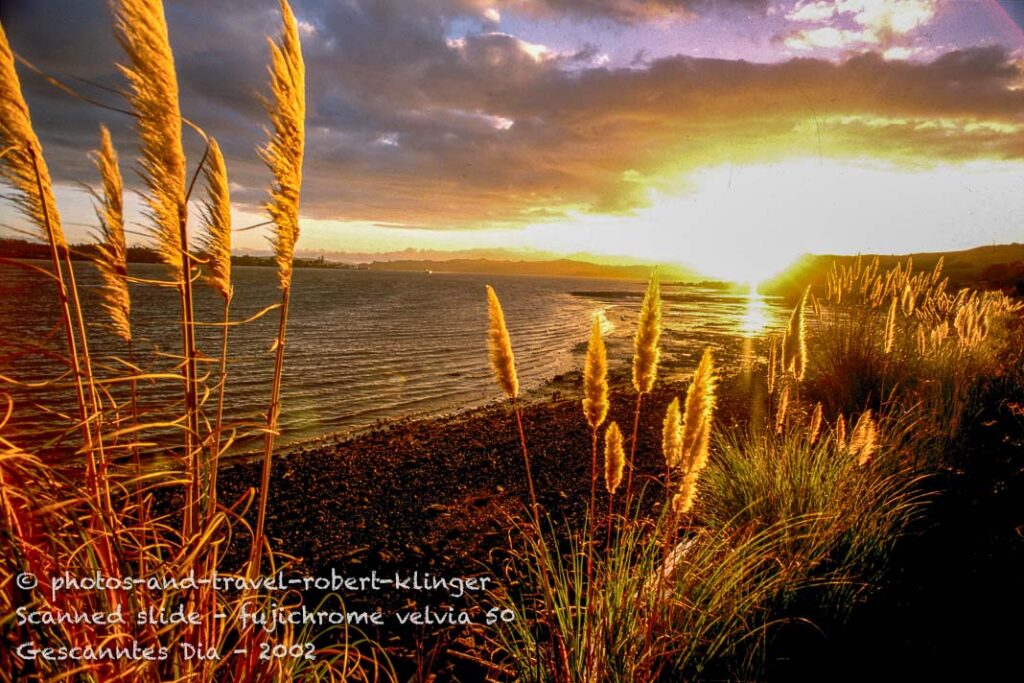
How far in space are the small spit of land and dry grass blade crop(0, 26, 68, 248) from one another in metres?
2.19

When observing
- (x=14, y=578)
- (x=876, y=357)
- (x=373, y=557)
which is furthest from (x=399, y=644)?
(x=876, y=357)

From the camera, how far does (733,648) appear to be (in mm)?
2580

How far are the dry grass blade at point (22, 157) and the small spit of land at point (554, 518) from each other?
86.2 inches

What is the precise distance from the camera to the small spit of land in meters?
2.96

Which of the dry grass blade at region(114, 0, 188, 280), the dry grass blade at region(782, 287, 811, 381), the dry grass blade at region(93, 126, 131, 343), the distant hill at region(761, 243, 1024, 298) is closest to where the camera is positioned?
the dry grass blade at region(114, 0, 188, 280)

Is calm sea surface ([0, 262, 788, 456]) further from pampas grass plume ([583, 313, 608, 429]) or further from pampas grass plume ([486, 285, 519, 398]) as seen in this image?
pampas grass plume ([583, 313, 608, 429])

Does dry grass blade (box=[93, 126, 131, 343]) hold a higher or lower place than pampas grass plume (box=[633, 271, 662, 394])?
higher

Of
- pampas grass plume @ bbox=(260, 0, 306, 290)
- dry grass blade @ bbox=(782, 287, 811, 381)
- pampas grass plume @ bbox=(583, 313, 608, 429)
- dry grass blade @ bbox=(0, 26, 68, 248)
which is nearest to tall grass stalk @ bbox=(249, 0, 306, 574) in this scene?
pampas grass plume @ bbox=(260, 0, 306, 290)

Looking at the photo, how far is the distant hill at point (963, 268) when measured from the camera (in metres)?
30.5

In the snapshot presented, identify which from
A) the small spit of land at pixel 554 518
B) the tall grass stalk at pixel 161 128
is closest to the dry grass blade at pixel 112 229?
the tall grass stalk at pixel 161 128

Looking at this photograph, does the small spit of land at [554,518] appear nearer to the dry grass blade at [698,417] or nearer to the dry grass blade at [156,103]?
the dry grass blade at [698,417]

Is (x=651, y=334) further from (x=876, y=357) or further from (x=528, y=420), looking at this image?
(x=528, y=420)

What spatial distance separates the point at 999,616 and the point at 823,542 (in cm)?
118

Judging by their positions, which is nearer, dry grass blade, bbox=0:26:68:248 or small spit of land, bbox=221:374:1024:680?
dry grass blade, bbox=0:26:68:248
